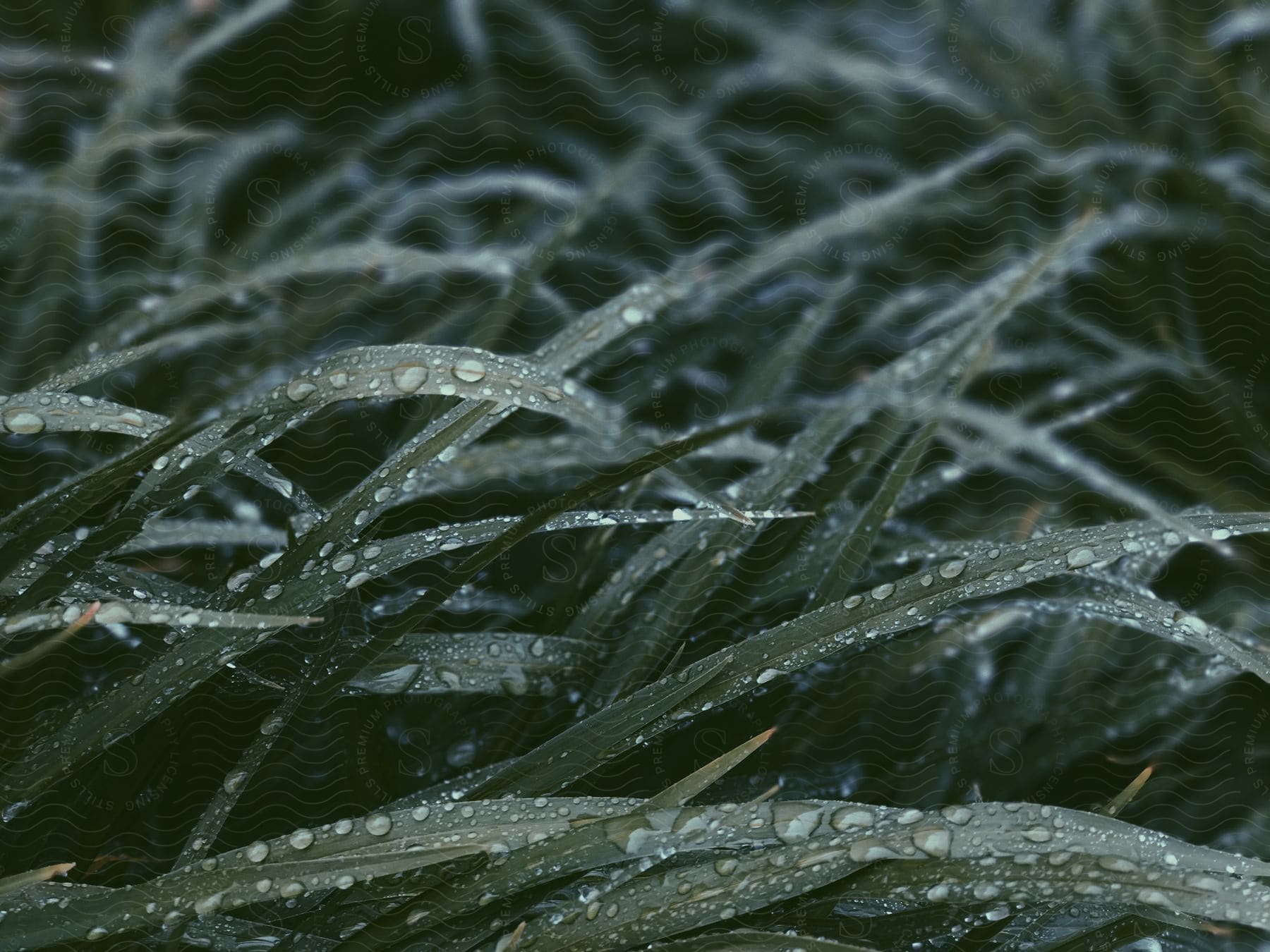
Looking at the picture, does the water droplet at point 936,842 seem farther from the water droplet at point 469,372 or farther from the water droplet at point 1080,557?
the water droplet at point 469,372

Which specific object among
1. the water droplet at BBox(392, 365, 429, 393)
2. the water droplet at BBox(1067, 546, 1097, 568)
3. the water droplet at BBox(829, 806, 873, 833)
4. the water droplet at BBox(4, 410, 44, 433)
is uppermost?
the water droplet at BBox(392, 365, 429, 393)

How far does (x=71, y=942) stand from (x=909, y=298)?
0.73 m

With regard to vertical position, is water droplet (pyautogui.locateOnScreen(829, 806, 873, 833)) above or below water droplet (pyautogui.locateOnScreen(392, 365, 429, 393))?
below

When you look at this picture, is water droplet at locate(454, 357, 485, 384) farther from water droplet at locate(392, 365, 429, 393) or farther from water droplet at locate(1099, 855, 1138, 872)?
water droplet at locate(1099, 855, 1138, 872)

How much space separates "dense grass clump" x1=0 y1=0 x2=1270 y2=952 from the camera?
401mm

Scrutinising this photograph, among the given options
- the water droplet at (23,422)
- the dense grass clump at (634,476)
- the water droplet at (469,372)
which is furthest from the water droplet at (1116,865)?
the water droplet at (23,422)

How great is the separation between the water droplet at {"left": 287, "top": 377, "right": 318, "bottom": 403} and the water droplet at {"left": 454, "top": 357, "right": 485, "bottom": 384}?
0.06 m

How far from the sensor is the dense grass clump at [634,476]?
0.40 m

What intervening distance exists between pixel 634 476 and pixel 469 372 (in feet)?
0.30

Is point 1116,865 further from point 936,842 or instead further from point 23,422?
point 23,422

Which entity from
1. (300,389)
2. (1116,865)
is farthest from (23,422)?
(1116,865)

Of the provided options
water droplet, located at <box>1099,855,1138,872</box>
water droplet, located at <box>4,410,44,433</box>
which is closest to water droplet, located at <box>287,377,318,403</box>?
water droplet, located at <box>4,410,44,433</box>

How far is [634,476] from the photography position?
0.45 metres

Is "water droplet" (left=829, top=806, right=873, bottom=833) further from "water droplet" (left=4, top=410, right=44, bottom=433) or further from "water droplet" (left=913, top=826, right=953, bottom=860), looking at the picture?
"water droplet" (left=4, top=410, right=44, bottom=433)
